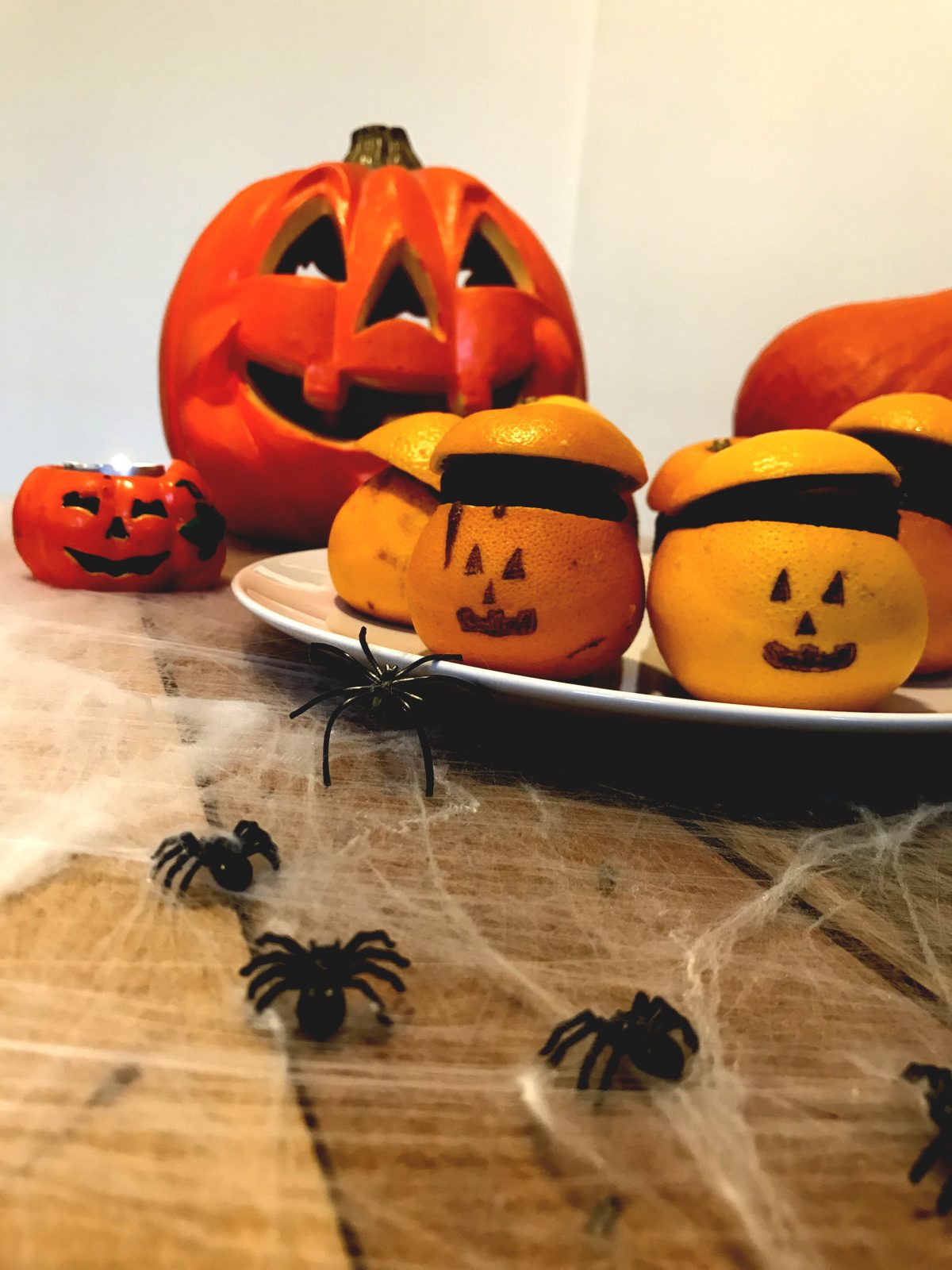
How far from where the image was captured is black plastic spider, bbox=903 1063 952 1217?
0.76 feet

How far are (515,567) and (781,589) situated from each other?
142mm

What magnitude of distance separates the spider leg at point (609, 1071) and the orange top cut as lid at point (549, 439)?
1.06ft

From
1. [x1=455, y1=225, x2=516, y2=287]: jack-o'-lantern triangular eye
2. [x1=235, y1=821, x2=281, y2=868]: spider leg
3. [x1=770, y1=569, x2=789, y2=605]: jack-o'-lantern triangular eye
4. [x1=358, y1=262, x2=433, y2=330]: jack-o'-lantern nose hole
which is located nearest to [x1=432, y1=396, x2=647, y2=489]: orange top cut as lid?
[x1=770, y1=569, x2=789, y2=605]: jack-o'-lantern triangular eye

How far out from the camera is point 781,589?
1.50 ft

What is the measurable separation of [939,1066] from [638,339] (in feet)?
4.81

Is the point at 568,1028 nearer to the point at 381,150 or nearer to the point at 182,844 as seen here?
the point at 182,844

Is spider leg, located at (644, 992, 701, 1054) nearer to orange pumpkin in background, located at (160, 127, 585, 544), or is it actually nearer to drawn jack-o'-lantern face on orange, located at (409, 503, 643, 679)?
drawn jack-o'-lantern face on orange, located at (409, 503, 643, 679)

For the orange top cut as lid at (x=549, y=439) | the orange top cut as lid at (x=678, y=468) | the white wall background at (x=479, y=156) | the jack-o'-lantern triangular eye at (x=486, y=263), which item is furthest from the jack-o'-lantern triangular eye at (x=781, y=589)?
the white wall background at (x=479, y=156)

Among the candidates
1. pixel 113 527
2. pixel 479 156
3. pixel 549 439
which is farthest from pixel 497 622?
pixel 479 156

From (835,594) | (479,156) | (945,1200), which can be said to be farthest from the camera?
(479,156)

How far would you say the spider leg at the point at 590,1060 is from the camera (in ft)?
0.86

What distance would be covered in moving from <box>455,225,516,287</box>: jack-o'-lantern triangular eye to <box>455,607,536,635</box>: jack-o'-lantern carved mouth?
64cm

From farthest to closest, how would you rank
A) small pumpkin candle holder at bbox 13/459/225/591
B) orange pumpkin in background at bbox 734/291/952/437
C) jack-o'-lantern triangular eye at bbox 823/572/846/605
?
orange pumpkin in background at bbox 734/291/952/437
small pumpkin candle holder at bbox 13/459/225/591
jack-o'-lantern triangular eye at bbox 823/572/846/605

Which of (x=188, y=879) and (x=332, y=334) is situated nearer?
(x=188, y=879)
